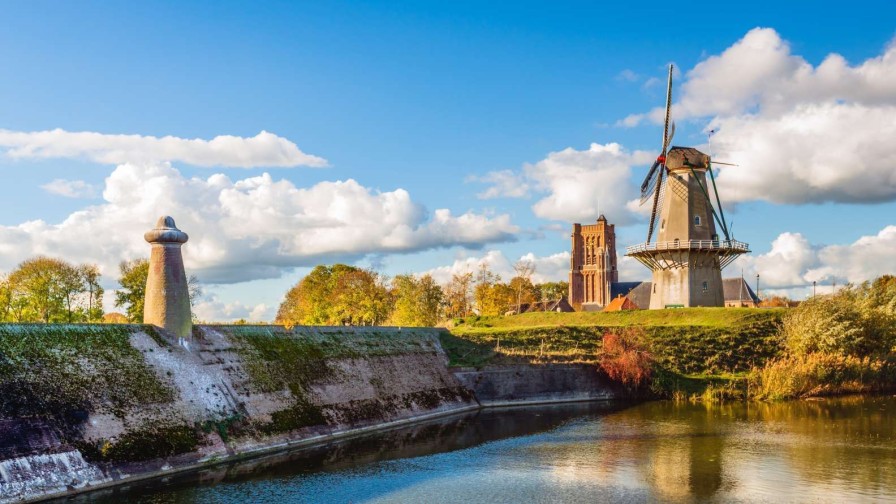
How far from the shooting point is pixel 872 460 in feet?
99.1

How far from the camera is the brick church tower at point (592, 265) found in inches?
5684

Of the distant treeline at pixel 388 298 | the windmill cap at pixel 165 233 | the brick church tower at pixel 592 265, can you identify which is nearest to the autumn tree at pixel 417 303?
the distant treeline at pixel 388 298

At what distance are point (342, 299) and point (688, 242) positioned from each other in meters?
40.5

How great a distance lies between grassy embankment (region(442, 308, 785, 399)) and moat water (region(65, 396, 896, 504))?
12.5 m

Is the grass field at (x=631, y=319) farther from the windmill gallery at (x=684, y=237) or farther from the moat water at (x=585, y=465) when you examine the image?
the moat water at (x=585, y=465)

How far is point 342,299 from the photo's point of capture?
87.9 meters

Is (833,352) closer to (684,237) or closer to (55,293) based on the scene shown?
(684,237)

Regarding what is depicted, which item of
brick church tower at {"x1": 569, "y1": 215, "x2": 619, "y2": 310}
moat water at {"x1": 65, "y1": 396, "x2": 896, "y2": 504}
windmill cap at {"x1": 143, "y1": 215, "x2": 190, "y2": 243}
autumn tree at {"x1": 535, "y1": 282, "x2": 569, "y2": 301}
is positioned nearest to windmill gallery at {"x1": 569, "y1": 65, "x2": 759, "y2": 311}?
moat water at {"x1": 65, "y1": 396, "x2": 896, "y2": 504}

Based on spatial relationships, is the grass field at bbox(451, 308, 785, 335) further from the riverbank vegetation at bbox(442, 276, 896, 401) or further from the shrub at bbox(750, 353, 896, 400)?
the shrub at bbox(750, 353, 896, 400)

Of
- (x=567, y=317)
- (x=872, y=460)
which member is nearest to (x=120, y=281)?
(x=567, y=317)

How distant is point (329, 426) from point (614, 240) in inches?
4811

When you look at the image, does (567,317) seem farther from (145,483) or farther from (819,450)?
(145,483)

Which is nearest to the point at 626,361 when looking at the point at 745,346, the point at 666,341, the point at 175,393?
the point at 666,341

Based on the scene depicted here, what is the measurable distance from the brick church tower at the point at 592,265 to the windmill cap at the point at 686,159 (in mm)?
73766
